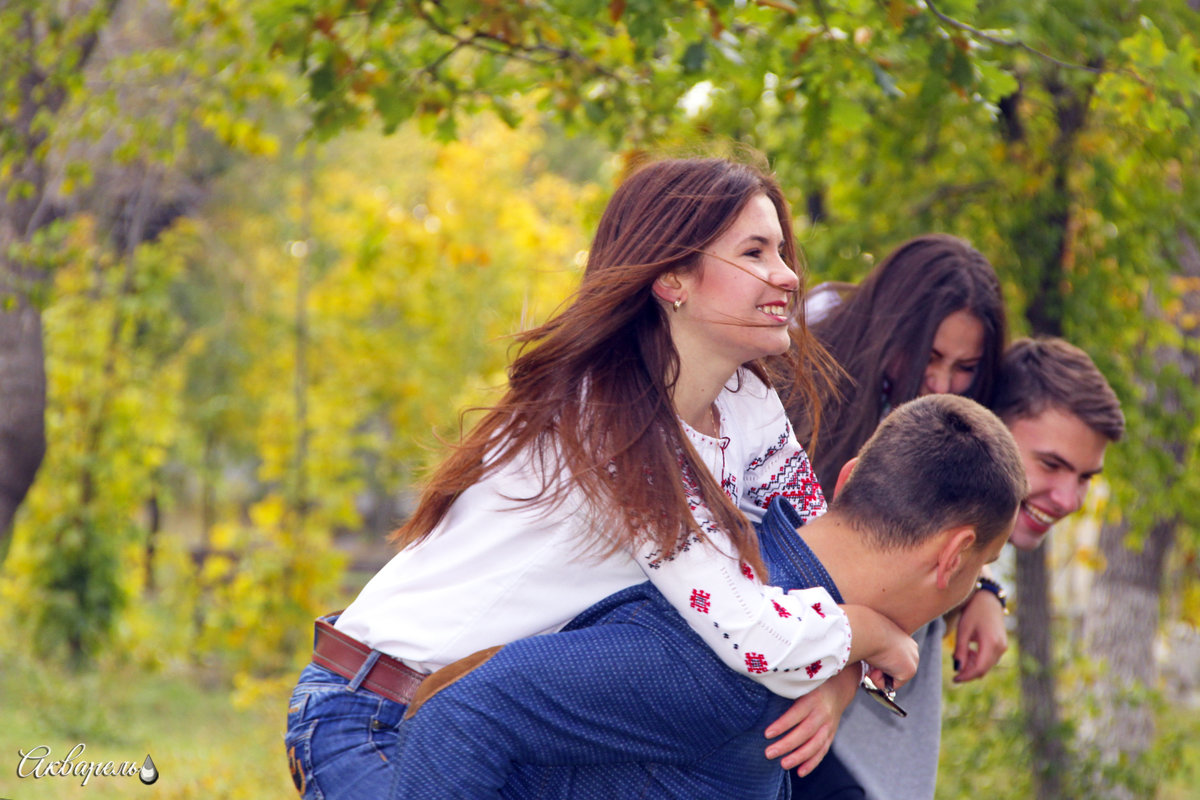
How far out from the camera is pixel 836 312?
2869mm

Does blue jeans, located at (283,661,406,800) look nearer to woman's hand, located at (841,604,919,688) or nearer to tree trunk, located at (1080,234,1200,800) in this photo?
woman's hand, located at (841,604,919,688)

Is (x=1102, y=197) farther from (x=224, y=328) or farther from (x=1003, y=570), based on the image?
(x=224, y=328)

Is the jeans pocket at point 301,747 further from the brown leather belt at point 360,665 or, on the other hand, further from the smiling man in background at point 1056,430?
the smiling man in background at point 1056,430

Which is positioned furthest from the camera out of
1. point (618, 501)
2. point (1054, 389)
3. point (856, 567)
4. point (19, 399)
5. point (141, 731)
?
point (141, 731)

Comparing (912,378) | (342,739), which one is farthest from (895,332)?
(342,739)

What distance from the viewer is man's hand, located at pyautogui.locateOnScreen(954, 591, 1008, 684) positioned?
107 inches

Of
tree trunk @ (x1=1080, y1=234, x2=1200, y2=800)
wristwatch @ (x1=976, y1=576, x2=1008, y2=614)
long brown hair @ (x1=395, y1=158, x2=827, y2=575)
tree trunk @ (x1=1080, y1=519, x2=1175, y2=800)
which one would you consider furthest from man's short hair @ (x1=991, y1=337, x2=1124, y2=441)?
tree trunk @ (x1=1080, y1=519, x2=1175, y2=800)

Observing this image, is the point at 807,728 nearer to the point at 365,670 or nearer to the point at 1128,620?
the point at 365,670

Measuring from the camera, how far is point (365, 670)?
185 cm

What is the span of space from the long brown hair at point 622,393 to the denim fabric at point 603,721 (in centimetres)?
15

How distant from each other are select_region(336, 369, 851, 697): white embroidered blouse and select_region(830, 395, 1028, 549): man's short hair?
0.60ft

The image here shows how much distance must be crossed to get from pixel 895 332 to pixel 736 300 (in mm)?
867

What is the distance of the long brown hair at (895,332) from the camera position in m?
2.64

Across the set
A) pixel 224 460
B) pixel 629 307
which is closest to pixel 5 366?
pixel 629 307
